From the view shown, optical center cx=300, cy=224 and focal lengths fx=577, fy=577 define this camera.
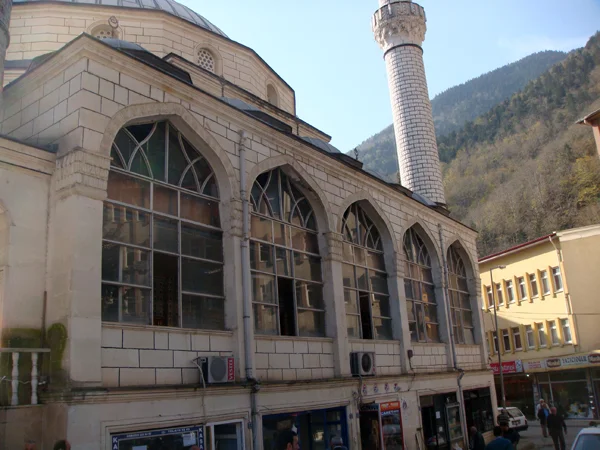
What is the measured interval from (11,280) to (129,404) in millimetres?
2459

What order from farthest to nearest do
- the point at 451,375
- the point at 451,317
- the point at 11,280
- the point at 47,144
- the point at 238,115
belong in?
the point at 451,317 < the point at 451,375 < the point at 238,115 < the point at 47,144 < the point at 11,280

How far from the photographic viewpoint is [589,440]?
820 cm

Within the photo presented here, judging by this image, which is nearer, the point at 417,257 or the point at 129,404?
the point at 129,404

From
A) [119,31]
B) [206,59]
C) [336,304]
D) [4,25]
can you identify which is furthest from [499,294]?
[4,25]

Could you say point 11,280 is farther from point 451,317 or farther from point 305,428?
point 451,317

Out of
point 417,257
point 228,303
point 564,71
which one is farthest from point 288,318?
point 564,71

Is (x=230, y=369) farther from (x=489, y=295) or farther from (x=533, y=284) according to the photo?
(x=489, y=295)

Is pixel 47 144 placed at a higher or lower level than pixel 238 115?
lower

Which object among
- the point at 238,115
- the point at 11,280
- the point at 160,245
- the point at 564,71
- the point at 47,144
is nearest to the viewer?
the point at 11,280

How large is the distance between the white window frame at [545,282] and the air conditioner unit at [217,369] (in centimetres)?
2621

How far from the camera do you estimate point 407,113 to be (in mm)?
26203

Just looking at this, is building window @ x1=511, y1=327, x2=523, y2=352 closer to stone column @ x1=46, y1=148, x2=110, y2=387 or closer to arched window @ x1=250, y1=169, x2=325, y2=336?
arched window @ x1=250, y1=169, x2=325, y2=336

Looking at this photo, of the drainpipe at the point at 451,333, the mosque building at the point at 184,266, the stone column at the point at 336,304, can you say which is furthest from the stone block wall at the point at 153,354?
the drainpipe at the point at 451,333

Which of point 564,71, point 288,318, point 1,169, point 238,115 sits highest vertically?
point 564,71
